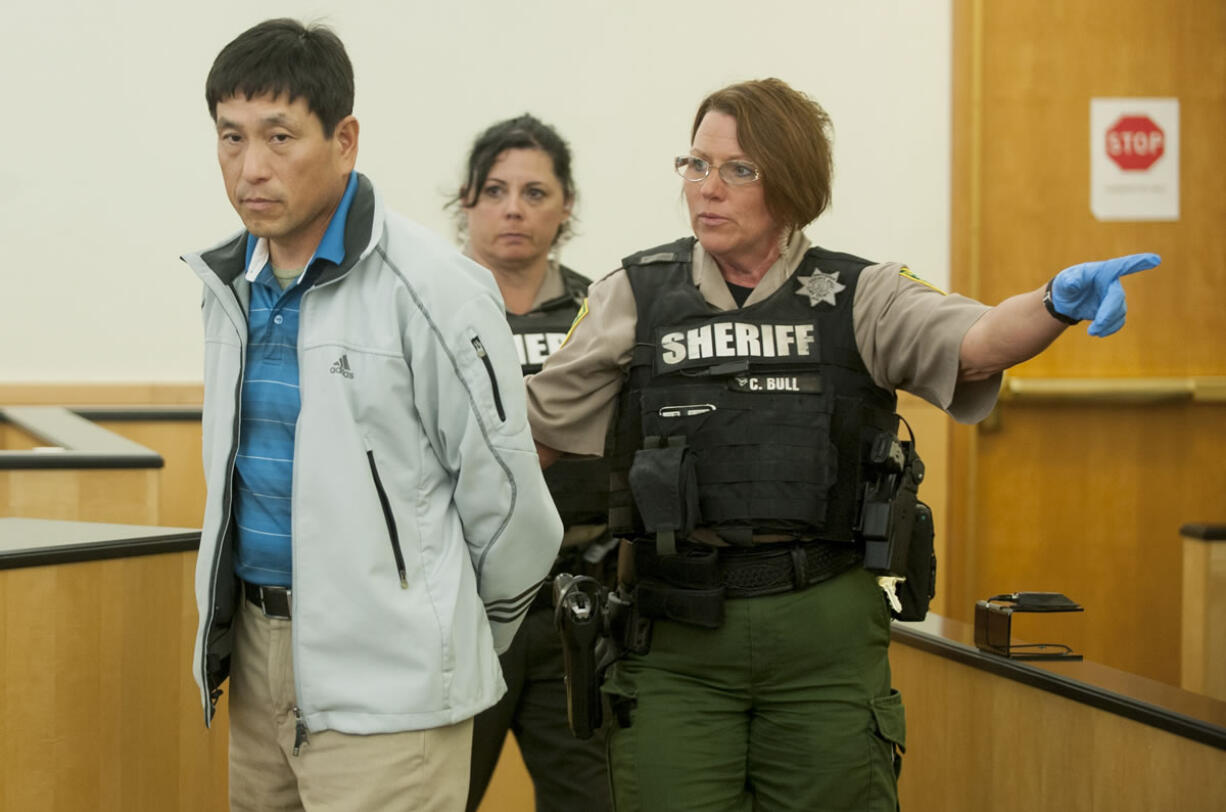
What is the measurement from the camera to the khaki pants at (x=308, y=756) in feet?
5.14

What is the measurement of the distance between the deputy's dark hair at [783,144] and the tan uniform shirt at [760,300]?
73 millimetres

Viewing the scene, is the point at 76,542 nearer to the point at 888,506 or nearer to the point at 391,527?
the point at 391,527

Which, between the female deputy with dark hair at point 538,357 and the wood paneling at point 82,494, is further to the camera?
the wood paneling at point 82,494

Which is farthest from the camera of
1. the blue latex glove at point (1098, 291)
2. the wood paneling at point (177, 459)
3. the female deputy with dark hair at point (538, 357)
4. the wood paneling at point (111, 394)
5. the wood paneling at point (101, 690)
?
the wood paneling at point (111, 394)

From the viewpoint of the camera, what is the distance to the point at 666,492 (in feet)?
6.41

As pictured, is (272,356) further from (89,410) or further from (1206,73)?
(1206,73)

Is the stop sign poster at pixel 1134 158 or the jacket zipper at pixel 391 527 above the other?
the stop sign poster at pixel 1134 158

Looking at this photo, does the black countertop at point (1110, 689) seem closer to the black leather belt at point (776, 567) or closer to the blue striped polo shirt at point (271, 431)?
the black leather belt at point (776, 567)

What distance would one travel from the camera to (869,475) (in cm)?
204

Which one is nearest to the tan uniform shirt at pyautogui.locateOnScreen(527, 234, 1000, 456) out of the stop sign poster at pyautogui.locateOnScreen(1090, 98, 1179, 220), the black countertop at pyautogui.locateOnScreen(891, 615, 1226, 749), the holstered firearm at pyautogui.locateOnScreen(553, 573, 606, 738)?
the holstered firearm at pyautogui.locateOnScreen(553, 573, 606, 738)

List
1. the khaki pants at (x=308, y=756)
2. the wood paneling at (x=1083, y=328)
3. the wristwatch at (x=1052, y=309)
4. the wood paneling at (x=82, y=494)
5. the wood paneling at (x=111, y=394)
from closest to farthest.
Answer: the khaki pants at (x=308, y=756) → the wristwatch at (x=1052, y=309) → the wood paneling at (x=82, y=494) → the wood paneling at (x=111, y=394) → the wood paneling at (x=1083, y=328)

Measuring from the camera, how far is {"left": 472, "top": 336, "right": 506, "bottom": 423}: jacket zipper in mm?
1641

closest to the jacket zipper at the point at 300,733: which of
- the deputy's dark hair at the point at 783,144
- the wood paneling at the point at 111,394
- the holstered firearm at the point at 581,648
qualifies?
the holstered firearm at the point at 581,648

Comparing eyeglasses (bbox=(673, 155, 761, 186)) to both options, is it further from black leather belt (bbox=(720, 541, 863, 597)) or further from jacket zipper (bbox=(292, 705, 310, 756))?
jacket zipper (bbox=(292, 705, 310, 756))
